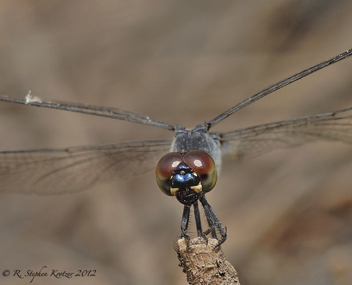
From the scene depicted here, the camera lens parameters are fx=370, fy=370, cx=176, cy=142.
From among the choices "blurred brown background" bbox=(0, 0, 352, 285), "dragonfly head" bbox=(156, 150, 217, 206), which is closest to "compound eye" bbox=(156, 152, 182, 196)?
"dragonfly head" bbox=(156, 150, 217, 206)

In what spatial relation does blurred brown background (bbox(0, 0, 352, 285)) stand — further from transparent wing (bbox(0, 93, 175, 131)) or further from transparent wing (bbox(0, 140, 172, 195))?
transparent wing (bbox(0, 93, 175, 131))

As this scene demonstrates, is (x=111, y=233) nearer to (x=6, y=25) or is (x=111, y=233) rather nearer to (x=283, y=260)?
(x=283, y=260)

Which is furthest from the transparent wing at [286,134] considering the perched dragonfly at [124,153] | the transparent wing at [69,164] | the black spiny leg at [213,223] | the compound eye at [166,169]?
the compound eye at [166,169]

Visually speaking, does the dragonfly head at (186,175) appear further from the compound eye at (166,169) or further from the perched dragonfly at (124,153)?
the perched dragonfly at (124,153)

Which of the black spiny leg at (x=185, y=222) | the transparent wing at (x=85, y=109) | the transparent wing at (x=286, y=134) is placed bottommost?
the black spiny leg at (x=185, y=222)

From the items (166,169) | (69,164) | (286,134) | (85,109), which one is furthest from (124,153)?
(286,134)

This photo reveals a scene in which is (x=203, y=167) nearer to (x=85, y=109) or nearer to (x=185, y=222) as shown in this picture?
(x=185, y=222)

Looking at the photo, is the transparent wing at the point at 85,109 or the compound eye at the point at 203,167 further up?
the transparent wing at the point at 85,109
